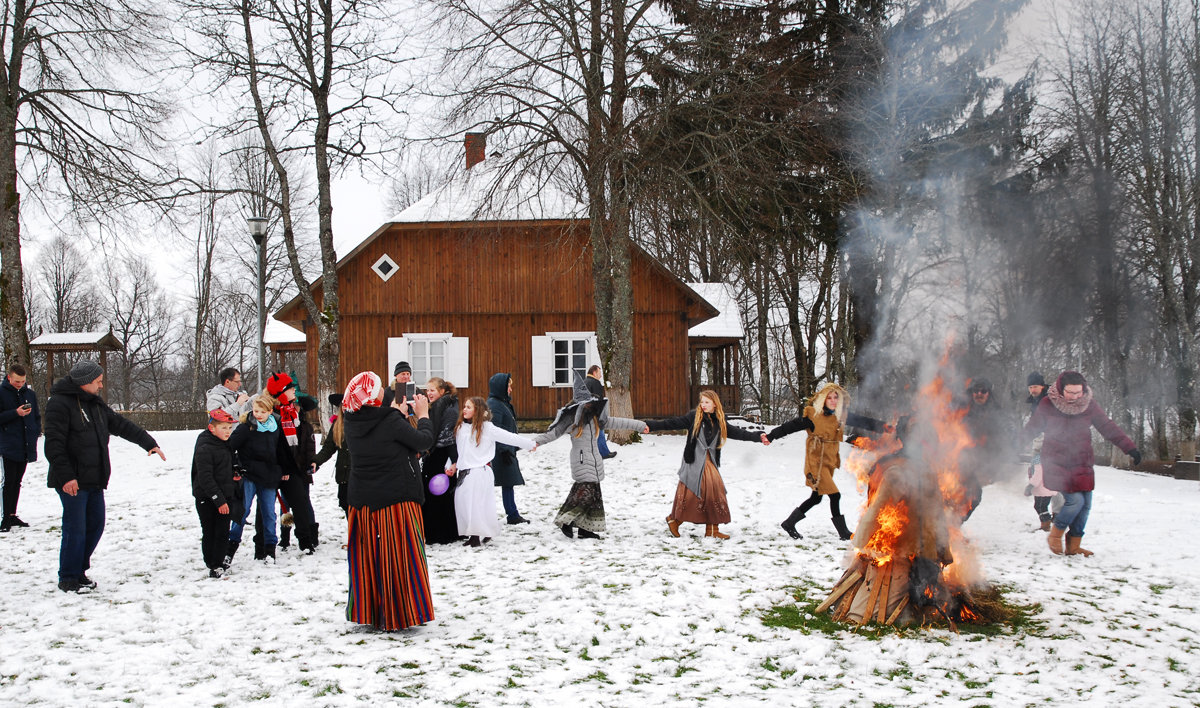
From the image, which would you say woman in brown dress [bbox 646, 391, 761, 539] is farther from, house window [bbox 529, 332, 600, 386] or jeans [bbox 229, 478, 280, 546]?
house window [bbox 529, 332, 600, 386]

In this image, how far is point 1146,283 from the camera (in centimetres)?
1978

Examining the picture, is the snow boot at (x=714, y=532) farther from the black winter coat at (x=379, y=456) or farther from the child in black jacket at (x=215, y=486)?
the child in black jacket at (x=215, y=486)

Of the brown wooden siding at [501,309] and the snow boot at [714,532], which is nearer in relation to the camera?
the snow boot at [714,532]

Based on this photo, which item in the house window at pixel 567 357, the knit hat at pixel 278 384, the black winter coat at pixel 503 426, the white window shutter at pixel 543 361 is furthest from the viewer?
the house window at pixel 567 357

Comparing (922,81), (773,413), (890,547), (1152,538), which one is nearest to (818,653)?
(890,547)

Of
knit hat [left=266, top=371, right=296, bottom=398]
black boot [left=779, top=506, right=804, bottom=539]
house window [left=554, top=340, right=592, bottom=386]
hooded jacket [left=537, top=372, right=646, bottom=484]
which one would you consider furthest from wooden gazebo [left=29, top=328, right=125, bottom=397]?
black boot [left=779, top=506, right=804, bottom=539]

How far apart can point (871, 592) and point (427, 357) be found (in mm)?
19071

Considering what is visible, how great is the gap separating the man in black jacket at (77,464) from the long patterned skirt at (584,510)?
4171 millimetres

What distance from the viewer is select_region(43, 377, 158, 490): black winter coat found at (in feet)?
22.7

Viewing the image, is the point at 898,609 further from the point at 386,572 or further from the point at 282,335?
the point at 282,335

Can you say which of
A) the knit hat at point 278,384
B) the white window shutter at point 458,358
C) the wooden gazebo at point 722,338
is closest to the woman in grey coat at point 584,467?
the knit hat at point 278,384

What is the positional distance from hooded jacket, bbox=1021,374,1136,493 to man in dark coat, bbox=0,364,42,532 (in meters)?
10.9

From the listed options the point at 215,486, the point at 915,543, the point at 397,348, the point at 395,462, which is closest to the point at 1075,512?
the point at 915,543

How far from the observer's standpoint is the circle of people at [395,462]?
5801 mm
